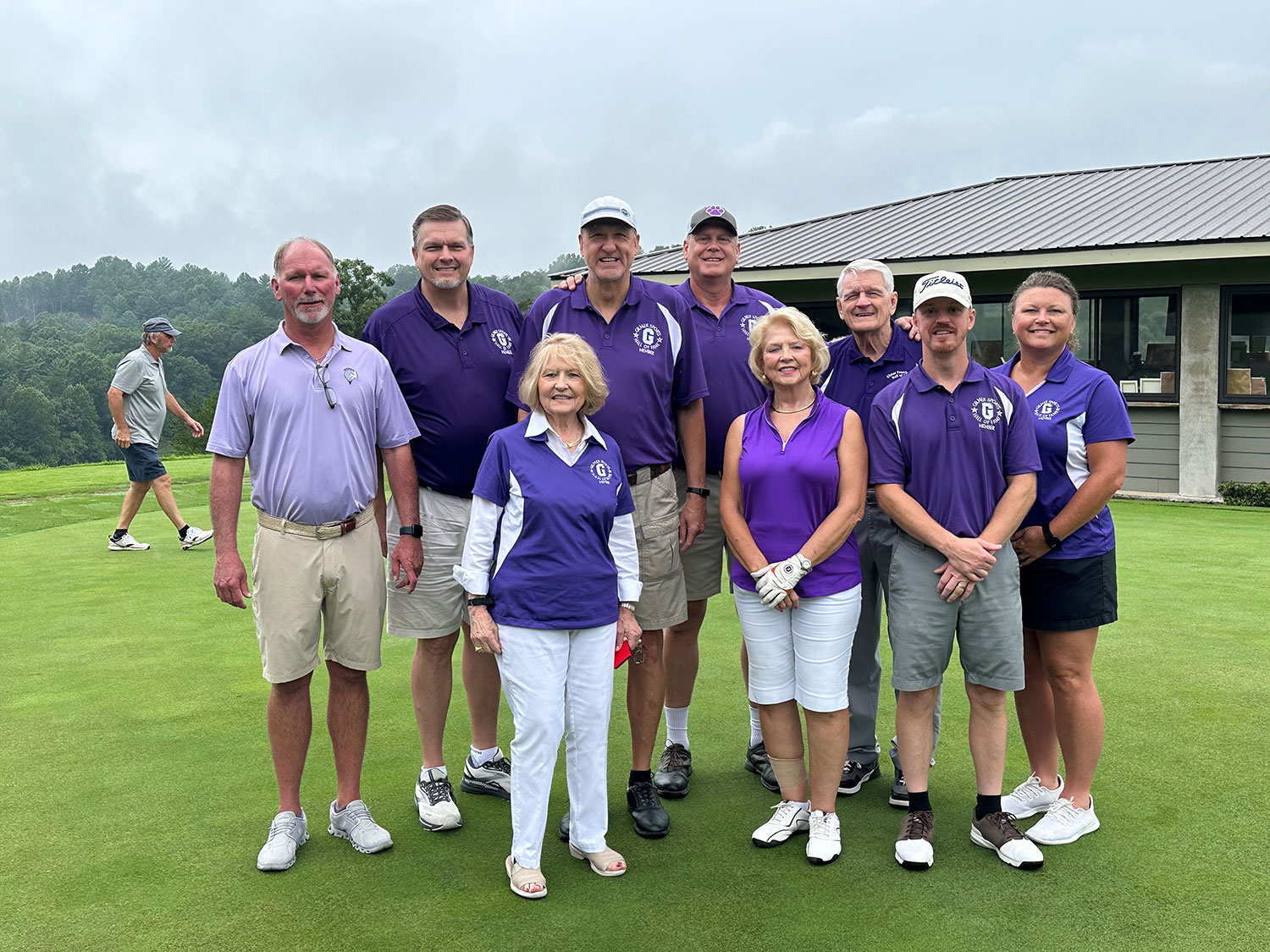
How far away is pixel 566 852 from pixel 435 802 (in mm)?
541

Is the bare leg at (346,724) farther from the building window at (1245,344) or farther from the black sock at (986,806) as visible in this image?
the building window at (1245,344)

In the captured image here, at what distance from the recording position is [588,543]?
321cm

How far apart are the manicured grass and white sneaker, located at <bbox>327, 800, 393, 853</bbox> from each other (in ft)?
0.17

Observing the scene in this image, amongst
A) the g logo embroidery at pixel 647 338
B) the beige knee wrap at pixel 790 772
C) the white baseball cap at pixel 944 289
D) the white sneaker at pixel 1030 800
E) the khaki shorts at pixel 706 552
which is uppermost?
the white baseball cap at pixel 944 289

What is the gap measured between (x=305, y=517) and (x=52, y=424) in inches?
2920

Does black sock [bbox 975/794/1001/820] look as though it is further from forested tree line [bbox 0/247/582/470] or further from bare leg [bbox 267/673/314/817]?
forested tree line [bbox 0/247/582/470]

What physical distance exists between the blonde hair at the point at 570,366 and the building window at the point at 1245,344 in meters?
11.4

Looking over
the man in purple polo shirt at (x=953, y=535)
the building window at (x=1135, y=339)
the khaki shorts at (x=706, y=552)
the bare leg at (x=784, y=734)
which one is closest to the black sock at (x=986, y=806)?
the man in purple polo shirt at (x=953, y=535)

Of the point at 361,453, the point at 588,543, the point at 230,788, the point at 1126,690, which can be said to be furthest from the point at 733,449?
the point at 1126,690

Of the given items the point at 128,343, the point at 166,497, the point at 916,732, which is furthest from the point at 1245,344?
the point at 128,343

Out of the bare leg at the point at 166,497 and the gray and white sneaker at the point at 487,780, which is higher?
the bare leg at the point at 166,497

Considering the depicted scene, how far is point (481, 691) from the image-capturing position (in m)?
4.04

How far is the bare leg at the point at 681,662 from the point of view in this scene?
13.7 feet

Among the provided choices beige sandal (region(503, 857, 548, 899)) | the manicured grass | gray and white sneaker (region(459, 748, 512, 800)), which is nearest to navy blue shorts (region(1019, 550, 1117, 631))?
the manicured grass
